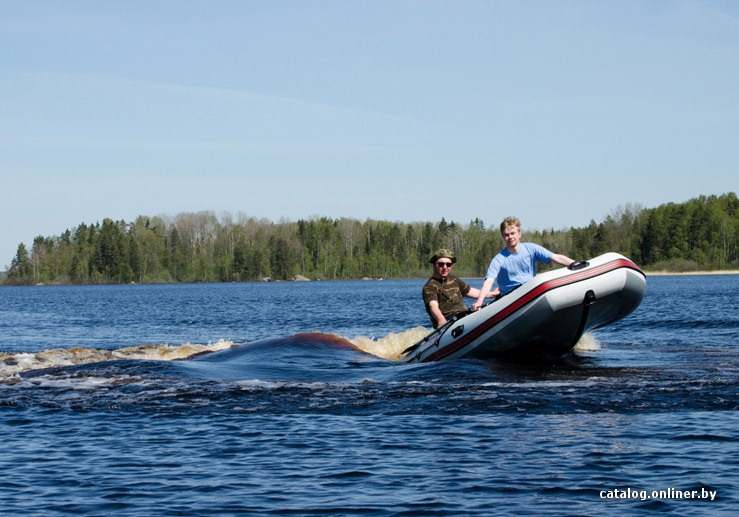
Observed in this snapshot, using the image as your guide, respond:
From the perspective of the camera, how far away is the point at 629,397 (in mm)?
12641

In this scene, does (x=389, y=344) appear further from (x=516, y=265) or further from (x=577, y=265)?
(x=577, y=265)

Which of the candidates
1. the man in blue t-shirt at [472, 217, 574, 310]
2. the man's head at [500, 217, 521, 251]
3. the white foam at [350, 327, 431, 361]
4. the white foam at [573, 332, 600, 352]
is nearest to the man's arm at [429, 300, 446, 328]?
the man in blue t-shirt at [472, 217, 574, 310]

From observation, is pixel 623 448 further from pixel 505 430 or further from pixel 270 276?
pixel 270 276

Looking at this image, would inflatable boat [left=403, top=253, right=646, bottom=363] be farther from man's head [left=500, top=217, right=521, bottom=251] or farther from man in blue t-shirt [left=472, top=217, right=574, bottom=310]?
man's head [left=500, top=217, right=521, bottom=251]

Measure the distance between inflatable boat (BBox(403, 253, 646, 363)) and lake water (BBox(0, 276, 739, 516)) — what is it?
43 centimetres

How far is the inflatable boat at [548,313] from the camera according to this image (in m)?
15.0

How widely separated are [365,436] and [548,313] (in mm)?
5319

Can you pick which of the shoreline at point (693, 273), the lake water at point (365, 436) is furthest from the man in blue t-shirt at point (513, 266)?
the shoreline at point (693, 273)

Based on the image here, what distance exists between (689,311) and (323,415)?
1257 inches

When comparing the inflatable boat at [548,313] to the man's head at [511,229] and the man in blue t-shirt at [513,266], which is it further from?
the man's head at [511,229]

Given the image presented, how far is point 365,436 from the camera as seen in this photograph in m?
10.7

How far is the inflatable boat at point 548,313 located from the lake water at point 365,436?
0.43m

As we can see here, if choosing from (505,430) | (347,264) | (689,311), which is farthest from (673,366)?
(347,264)

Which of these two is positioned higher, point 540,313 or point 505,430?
point 540,313
